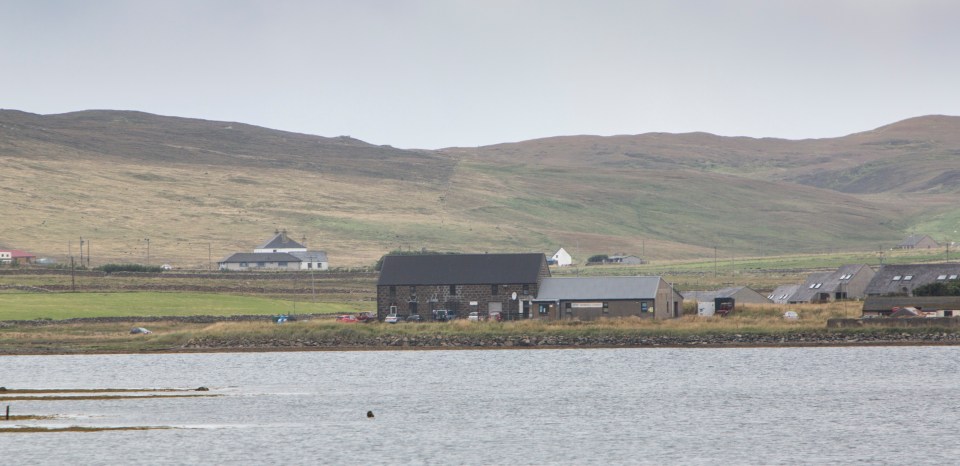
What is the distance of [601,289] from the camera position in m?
90.8

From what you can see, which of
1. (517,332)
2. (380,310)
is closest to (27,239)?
(380,310)

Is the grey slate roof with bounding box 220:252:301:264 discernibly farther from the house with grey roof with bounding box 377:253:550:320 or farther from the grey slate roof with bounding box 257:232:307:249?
the house with grey roof with bounding box 377:253:550:320

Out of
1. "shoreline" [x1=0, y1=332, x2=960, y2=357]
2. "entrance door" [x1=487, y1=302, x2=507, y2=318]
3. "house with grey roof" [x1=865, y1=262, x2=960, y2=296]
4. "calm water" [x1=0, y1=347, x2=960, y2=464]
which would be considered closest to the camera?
"calm water" [x1=0, y1=347, x2=960, y2=464]

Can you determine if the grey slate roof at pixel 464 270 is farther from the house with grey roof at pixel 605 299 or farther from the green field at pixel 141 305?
the green field at pixel 141 305

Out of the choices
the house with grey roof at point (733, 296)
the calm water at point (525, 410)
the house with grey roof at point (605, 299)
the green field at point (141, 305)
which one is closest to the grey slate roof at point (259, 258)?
the green field at point (141, 305)

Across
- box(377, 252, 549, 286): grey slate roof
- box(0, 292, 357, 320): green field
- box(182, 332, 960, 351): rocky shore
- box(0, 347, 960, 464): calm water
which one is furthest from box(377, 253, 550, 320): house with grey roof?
box(0, 347, 960, 464): calm water

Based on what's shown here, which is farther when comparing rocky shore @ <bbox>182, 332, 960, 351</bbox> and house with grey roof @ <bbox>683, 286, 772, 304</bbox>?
house with grey roof @ <bbox>683, 286, 772, 304</bbox>

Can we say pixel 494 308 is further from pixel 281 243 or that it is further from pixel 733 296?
pixel 281 243

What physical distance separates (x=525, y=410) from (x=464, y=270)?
46.3 m

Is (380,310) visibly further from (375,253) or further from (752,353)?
(375,253)

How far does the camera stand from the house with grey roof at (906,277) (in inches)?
3942

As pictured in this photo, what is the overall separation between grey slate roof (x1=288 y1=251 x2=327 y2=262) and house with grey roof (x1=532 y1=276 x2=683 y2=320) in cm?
9121

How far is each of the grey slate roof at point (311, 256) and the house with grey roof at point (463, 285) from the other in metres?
84.1

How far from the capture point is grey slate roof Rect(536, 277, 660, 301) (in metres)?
89.6
